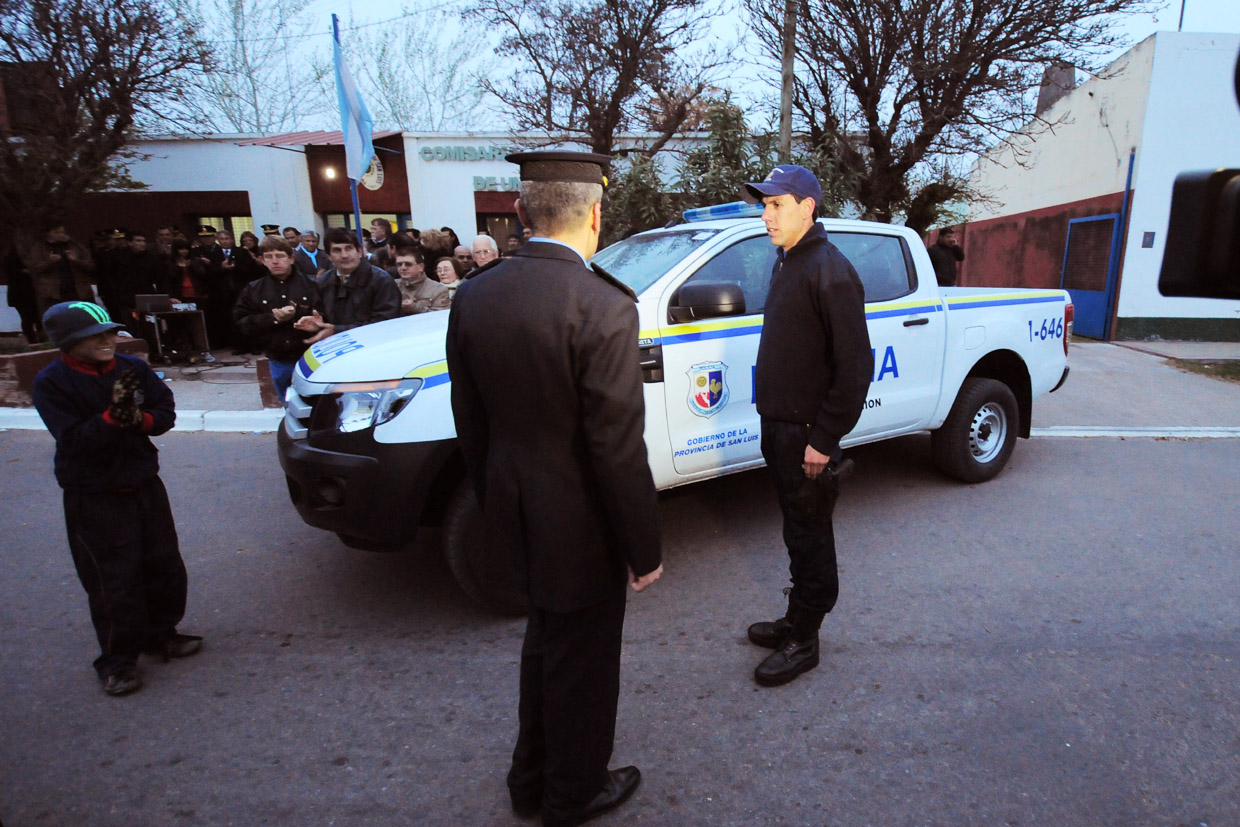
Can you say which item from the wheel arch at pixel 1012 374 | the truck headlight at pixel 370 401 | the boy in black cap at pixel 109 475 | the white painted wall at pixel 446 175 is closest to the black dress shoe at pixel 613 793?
the truck headlight at pixel 370 401

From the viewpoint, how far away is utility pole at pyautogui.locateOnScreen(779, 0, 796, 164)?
1023cm

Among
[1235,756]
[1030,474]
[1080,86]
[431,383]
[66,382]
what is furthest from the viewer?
[1080,86]

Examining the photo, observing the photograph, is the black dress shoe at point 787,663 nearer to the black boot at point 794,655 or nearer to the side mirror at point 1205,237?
the black boot at point 794,655

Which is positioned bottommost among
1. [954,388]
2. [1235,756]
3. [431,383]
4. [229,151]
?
[1235,756]

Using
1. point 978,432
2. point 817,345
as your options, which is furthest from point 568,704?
point 978,432

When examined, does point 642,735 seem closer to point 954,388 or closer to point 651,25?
point 954,388

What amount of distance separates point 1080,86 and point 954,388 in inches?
493

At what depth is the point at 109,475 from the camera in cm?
284

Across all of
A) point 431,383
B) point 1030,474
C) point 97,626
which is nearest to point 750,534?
point 431,383

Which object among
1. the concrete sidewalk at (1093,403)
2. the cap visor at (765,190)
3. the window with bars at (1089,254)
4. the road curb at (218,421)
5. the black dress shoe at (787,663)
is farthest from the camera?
the window with bars at (1089,254)

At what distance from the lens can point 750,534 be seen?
4.31 m

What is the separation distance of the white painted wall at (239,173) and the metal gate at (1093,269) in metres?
16.7

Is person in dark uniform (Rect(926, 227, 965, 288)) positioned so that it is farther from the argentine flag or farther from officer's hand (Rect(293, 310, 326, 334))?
officer's hand (Rect(293, 310, 326, 334))

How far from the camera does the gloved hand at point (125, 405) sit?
273 cm
